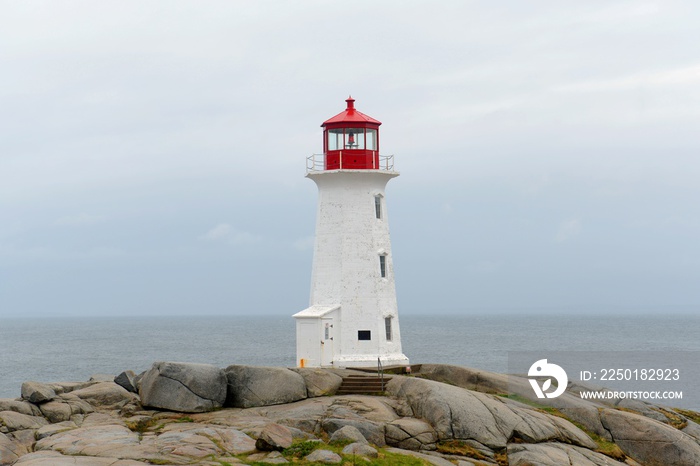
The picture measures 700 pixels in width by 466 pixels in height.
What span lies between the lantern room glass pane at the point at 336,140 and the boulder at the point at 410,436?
44.3 feet

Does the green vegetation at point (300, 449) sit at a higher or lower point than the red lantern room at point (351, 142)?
lower

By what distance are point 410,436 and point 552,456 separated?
380cm

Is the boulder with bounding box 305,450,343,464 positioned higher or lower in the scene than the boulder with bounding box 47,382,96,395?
lower

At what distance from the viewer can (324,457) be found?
21469mm

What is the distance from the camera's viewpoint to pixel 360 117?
117 ft

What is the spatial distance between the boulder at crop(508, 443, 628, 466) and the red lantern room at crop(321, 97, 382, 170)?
13737 mm

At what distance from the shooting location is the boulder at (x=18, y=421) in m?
25.2

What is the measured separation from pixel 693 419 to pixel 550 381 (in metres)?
5.48

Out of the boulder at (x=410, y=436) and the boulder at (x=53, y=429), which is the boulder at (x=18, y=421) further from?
the boulder at (x=410, y=436)

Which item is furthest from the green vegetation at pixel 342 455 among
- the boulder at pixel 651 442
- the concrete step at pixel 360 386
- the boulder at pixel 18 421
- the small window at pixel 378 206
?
the small window at pixel 378 206

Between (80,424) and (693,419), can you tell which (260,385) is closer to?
(80,424)

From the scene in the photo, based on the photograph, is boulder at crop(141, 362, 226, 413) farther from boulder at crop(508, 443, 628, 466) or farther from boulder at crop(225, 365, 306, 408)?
boulder at crop(508, 443, 628, 466)

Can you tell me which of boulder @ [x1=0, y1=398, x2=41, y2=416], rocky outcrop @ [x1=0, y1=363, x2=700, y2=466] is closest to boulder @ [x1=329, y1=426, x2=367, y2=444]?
rocky outcrop @ [x1=0, y1=363, x2=700, y2=466]

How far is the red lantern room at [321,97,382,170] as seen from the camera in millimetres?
35031
